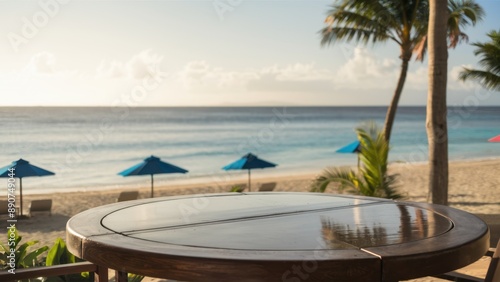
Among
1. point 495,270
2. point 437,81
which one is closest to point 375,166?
point 437,81

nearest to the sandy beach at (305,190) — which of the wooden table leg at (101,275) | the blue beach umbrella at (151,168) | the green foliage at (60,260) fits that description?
the blue beach umbrella at (151,168)

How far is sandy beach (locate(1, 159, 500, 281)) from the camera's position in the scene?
1177 centimetres

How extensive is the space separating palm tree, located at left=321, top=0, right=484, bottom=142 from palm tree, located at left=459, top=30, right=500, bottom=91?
0.74 meters

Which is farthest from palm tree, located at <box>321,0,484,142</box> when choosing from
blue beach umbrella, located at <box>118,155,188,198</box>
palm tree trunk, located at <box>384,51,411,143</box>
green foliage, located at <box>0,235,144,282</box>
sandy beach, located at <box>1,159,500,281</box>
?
green foliage, located at <box>0,235,144,282</box>

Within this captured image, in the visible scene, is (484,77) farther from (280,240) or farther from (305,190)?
(280,240)

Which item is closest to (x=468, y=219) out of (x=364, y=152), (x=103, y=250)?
(x=103, y=250)

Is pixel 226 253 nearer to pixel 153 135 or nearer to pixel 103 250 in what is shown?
pixel 103 250

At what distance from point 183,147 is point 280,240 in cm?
3948

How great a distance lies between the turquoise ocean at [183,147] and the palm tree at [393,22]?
31.1 ft

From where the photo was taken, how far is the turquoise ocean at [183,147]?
2611cm

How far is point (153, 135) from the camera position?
5016 cm

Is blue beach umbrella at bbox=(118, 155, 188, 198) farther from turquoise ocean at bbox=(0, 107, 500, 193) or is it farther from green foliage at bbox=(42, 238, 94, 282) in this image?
green foliage at bbox=(42, 238, 94, 282)

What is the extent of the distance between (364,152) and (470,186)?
1106 cm

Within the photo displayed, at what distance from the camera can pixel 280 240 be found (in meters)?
2.21
